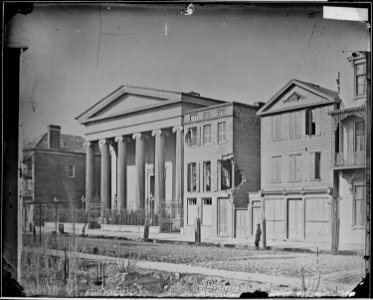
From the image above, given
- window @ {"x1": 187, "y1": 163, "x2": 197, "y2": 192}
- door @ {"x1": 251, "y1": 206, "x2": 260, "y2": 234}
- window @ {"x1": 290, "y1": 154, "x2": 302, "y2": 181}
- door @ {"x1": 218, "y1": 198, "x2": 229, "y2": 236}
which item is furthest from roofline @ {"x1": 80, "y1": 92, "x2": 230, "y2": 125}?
door @ {"x1": 251, "y1": 206, "x2": 260, "y2": 234}

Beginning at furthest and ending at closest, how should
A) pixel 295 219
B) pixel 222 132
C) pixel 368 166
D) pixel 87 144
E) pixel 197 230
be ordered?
pixel 87 144 → pixel 222 132 → pixel 197 230 → pixel 295 219 → pixel 368 166

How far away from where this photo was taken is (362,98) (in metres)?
7.25

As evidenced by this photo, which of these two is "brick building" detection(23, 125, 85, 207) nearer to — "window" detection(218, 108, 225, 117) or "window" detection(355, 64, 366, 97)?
"window" detection(218, 108, 225, 117)

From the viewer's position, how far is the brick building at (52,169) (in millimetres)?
7383

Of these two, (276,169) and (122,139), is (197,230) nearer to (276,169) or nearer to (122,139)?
(276,169)

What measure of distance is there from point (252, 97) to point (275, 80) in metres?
0.34

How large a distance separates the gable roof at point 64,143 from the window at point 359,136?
11.1 feet

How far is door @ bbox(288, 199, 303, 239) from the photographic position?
23.9 feet

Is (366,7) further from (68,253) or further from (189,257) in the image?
(68,253)

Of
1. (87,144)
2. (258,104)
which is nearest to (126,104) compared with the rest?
(87,144)

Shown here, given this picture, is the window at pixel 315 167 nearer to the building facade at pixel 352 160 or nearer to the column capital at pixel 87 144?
the building facade at pixel 352 160

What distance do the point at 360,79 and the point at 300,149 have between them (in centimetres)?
110

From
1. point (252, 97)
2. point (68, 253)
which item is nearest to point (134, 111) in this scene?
point (252, 97)

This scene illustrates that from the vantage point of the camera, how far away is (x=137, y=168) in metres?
7.59
